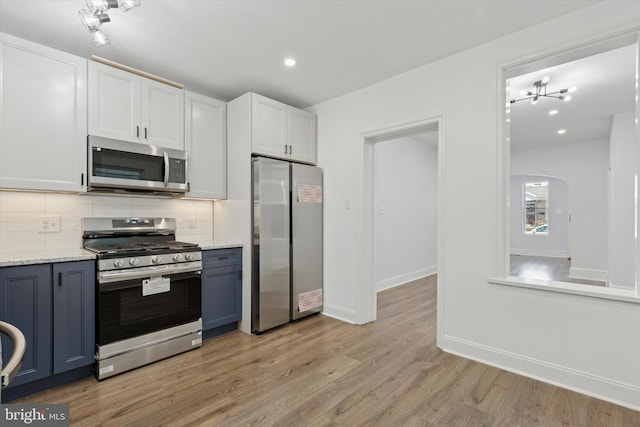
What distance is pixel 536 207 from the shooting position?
949 cm

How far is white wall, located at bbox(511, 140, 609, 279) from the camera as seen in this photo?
243 inches

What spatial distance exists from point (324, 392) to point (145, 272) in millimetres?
1688

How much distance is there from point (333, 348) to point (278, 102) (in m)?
2.65

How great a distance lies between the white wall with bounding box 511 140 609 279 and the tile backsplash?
7.48m

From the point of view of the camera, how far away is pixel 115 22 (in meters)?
2.30

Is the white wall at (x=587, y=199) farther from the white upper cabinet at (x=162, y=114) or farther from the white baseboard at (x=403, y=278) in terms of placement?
the white upper cabinet at (x=162, y=114)

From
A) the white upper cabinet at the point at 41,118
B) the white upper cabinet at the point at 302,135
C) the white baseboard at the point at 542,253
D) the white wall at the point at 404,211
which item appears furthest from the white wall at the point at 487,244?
the white baseboard at the point at 542,253

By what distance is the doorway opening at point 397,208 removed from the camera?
137 inches

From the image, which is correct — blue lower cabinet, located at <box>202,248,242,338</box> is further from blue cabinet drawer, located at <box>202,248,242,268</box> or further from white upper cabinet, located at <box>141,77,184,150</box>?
white upper cabinet, located at <box>141,77,184,150</box>

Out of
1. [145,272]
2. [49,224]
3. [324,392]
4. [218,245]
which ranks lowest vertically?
[324,392]

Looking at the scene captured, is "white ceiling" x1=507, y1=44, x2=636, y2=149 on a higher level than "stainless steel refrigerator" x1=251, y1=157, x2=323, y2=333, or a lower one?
higher

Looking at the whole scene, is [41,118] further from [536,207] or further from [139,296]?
[536,207]

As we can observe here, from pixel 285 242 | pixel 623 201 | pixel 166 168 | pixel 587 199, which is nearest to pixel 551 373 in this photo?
pixel 285 242

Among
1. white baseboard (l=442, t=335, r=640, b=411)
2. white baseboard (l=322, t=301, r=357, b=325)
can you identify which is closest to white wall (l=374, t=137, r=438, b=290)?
white baseboard (l=322, t=301, r=357, b=325)
